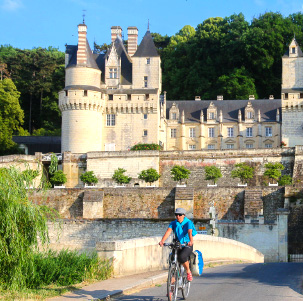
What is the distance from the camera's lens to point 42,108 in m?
76.0

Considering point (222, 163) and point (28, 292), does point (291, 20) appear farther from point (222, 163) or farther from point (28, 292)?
point (28, 292)

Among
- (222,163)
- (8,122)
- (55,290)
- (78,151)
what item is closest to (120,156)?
(78,151)

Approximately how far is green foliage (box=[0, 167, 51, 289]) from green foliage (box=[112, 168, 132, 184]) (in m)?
35.6

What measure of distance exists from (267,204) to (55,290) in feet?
99.8

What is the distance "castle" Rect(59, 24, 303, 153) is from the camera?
56625 mm

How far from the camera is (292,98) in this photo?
58.3 meters

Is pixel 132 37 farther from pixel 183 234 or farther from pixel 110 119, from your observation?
pixel 183 234

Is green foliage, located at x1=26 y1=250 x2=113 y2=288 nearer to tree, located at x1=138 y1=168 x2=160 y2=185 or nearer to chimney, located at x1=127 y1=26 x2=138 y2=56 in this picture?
tree, located at x1=138 y1=168 x2=160 y2=185

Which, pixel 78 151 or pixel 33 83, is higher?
pixel 33 83

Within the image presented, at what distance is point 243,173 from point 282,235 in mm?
13407

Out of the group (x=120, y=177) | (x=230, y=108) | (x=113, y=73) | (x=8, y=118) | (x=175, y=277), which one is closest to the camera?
(x=175, y=277)

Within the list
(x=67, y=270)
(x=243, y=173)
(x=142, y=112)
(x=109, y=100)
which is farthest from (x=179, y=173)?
(x=67, y=270)

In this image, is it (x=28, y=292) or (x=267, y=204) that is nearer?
(x=28, y=292)

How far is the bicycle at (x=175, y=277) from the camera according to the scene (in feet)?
41.0
